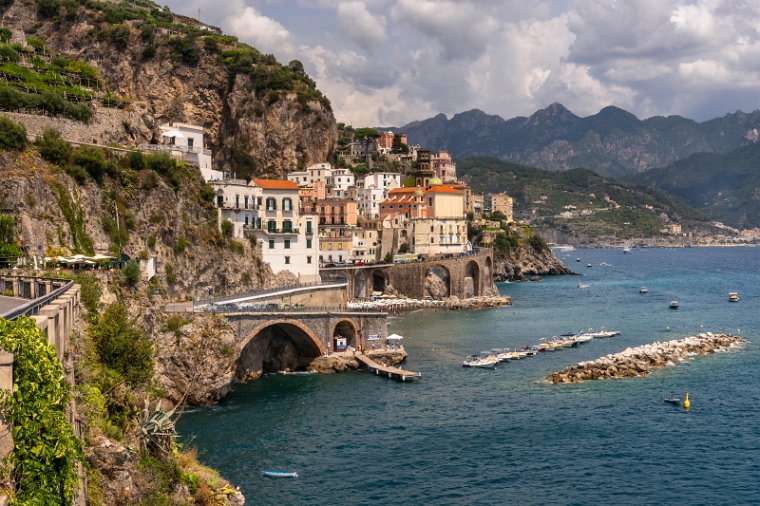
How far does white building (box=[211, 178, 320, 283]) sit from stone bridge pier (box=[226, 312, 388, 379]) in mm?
17240

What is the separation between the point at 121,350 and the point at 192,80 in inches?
4017

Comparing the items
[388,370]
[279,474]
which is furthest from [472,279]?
[279,474]

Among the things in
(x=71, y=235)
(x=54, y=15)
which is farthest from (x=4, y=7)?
(x=71, y=235)

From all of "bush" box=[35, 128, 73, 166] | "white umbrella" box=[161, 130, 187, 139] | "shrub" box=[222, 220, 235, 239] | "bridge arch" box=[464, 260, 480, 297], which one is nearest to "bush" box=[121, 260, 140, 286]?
"bush" box=[35, 128, 73, 166]

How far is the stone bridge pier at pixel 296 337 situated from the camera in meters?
56.4

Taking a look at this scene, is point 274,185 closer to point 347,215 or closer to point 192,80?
point 347,215

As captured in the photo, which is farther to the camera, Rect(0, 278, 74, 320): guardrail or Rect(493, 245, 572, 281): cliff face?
Rect(493, 245, 572, 281): cliff face

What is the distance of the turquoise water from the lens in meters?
37.2

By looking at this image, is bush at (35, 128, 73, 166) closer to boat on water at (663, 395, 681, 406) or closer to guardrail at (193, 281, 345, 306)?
guardrail at (193, 281, 345, 306)

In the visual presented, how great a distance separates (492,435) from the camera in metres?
45.5

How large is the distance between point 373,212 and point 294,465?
349 feet

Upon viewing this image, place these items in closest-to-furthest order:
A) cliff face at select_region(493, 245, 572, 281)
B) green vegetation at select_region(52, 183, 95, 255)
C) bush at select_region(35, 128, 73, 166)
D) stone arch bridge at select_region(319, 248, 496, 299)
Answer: green vegetation at select_region(52, 183, 95, 255), bush at select_region(35, 128, 73, 166), stone arch bridge at select_region(319, 248, 496, 299), cliff face at select_region(493, 245, 572, 281)

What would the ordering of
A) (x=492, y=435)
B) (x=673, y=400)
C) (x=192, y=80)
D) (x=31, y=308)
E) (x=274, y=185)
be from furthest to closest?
(x=192, y=80), (x=274, y=185), (x=673, y=400), (x=492, y=435), (x=31, y=308)

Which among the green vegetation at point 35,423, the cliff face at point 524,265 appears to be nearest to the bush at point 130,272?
the green vegetation at point 35,423
